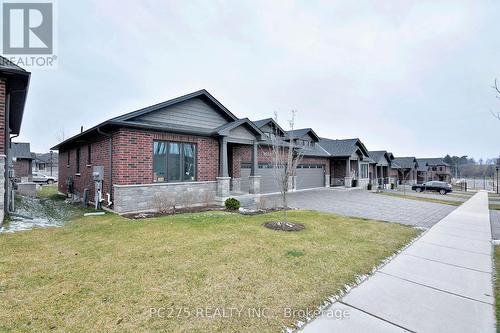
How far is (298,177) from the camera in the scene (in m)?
22.5

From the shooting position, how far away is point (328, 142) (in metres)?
29.8

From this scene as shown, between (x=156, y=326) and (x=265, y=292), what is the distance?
5.11 ft

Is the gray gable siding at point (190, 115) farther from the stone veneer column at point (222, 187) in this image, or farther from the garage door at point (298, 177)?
the garage door at point (298, 177)

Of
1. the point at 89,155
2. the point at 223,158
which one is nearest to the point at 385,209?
the point at 223,158

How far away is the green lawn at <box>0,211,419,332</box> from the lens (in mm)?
2915

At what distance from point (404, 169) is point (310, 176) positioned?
31.2 m

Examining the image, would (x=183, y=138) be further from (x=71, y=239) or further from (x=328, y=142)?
(x=328, y=142)

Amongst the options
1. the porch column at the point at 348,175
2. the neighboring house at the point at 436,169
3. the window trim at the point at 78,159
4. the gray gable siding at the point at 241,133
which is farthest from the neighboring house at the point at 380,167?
the window trim at the point at 78,159

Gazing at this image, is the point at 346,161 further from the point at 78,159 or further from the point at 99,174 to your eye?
the point at 78,159

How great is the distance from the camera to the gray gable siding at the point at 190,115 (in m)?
11.0

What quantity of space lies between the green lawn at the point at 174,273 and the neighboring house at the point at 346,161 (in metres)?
19.9

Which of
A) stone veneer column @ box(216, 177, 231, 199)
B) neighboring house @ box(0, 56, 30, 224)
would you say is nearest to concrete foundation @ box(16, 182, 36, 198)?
neighboring house @ box(0, 56, 30, 224)

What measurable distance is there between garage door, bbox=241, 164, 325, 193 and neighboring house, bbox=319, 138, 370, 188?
2862 mm

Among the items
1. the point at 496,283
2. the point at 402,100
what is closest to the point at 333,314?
the point at 496,283
